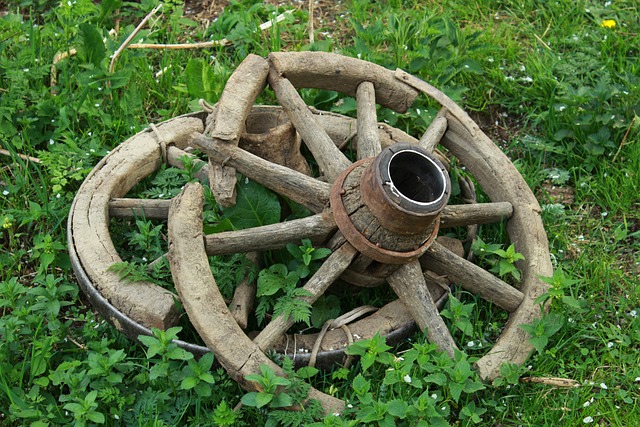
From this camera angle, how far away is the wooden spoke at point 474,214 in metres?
3.37

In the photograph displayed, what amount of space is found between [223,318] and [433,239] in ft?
2.74

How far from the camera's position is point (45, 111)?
13.3ft

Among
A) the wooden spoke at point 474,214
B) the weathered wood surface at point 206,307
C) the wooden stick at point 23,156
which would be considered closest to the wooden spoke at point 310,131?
the wooden spoke at point 474,214

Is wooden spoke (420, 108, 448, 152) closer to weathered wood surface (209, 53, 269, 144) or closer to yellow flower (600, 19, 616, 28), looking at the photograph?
weathered wood surface (209, 53, 269, 144)

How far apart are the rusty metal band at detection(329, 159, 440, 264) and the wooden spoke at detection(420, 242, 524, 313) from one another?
143 millimetres

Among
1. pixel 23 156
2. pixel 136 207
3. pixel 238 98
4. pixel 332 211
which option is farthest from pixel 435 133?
pixel 23 156

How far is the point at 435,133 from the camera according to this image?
359 cm

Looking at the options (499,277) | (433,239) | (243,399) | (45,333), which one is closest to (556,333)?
(499,277)

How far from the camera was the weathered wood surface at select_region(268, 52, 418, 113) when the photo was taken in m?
3.54

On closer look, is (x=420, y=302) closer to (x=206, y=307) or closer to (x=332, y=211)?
(x=332, y=211)

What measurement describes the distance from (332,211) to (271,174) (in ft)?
0.95

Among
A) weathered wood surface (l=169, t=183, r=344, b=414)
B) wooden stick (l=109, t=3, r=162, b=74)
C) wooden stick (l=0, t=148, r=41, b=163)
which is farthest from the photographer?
wooden stick (l=109, t=3, r=162, b=74)

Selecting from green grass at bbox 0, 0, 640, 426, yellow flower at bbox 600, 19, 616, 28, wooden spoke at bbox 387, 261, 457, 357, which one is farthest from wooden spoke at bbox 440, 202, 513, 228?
yellow flower at bbox 600, 19, 616, 28

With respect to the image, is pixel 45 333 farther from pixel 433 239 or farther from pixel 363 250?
pixel 433 239
